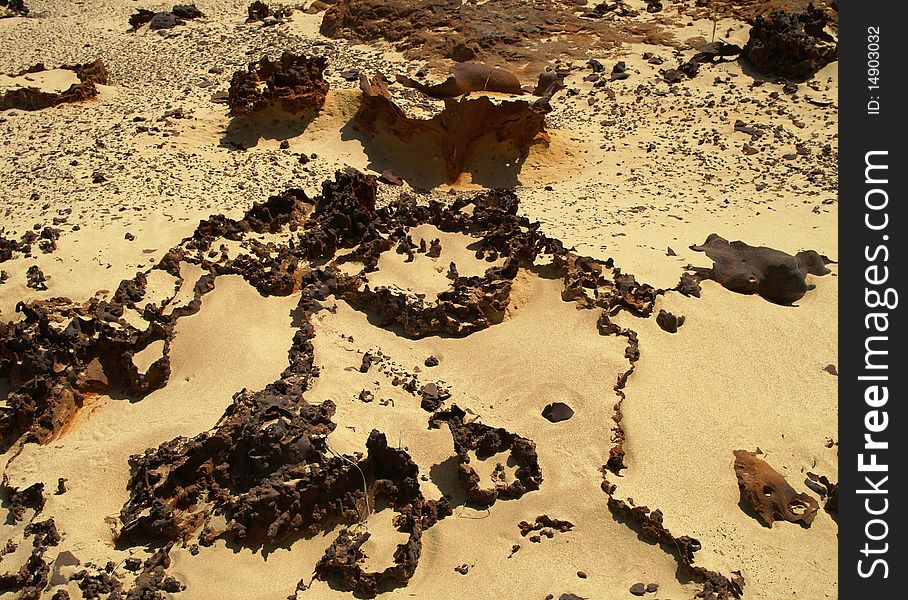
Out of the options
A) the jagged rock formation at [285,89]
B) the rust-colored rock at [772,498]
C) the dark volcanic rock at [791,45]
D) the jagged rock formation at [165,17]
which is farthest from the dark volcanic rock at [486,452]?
the jagged rock formation at [165,17]

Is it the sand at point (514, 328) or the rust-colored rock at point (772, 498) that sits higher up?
the rust-colored rock at point (772, 498)

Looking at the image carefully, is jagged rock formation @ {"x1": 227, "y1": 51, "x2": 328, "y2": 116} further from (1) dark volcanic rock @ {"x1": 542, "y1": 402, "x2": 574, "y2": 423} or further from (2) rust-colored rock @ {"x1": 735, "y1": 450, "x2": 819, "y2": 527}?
(2) rust-colored rock @ {"x1": 735, "y1": 450, "x2": 819, "y2": 527}

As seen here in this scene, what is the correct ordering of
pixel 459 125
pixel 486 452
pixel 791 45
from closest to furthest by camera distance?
pixel 486 452 < pixel 459 125 < pixel 791 45

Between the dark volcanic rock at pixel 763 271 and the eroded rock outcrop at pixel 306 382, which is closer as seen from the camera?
the eroded rock outcrop at pixel 306 382

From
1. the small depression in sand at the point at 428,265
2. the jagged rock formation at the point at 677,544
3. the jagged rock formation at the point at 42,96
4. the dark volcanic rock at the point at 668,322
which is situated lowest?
the jagged rock formation at the point at 42,96

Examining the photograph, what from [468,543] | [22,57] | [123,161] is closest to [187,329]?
[468,543]

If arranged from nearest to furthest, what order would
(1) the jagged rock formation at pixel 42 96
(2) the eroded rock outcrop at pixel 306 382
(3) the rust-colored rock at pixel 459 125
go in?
(2) the eroded rock outcrop at pixel 306 382
(3) the rust-colored rock at pixel 459 125
(1) the jagged rock formation at pixel 42 96

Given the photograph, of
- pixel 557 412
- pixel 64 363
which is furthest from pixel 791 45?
pixel 64 363

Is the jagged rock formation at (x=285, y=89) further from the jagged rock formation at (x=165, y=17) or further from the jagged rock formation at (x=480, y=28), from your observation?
the jagged rock formation at (x=165, y=17)

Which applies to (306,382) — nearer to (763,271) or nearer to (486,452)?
(486,452)
